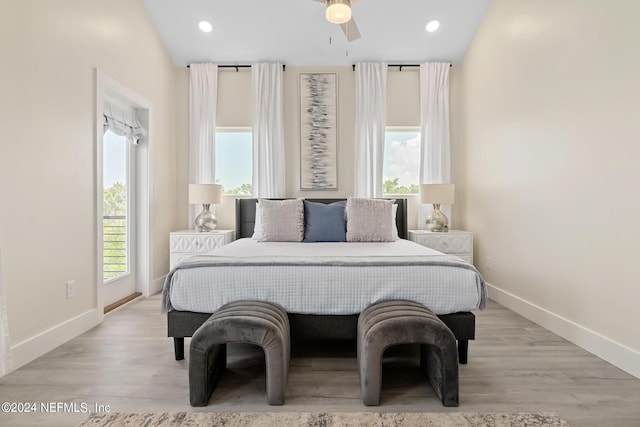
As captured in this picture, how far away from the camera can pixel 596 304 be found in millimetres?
2410

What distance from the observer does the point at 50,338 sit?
8.07 ft

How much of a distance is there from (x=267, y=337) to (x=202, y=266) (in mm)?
740

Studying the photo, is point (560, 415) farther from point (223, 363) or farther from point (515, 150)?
point (515, 150)

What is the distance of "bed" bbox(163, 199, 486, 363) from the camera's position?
84.2 inches

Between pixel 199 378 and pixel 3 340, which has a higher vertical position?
pixel 3 340

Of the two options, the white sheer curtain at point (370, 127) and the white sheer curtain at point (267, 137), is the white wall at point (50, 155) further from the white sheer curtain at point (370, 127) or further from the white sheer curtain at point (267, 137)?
the white sheer curtain at point (370, 127)

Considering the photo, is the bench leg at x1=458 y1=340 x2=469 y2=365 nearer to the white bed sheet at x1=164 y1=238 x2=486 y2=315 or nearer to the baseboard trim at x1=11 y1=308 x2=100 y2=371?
the white bed sheet at x1=164 y1=238 x2=486 y2=315

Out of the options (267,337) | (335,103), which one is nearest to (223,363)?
(267,337)

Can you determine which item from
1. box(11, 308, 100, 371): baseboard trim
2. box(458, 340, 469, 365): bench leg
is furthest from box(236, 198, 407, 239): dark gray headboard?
box(458, 340, 469, 365): bench leg

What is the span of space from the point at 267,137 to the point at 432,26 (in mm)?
2351

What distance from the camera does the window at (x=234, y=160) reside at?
463 centimetres

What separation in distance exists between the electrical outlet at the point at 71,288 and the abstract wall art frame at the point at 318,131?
2.65 metres

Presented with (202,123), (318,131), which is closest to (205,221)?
(202,123)

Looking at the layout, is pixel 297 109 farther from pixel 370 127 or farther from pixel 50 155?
pixel 50 155
